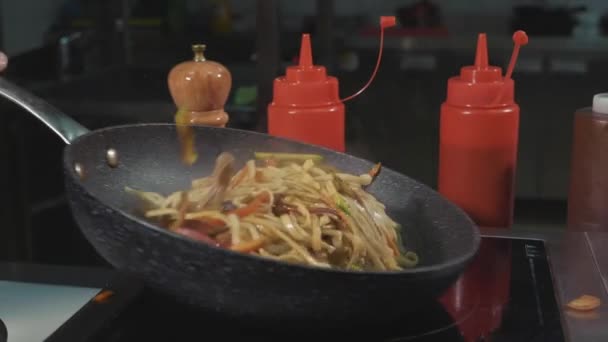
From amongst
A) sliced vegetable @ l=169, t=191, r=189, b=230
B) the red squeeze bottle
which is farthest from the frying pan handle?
the red squeeze bottle

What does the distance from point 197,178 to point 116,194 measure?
93 millimetres

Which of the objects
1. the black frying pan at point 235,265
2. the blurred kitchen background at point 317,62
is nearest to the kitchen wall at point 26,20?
the blurred kitchen background at point 317,62

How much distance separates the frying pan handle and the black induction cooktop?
0.14m

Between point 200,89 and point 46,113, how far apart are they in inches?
6.6

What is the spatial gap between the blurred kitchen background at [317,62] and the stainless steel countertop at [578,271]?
1.09 meters

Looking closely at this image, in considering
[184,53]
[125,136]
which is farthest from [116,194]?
[184,53]

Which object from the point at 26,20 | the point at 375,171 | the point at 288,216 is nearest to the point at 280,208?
the point at 288,216

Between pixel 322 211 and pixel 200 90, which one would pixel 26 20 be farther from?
pixel 322 211

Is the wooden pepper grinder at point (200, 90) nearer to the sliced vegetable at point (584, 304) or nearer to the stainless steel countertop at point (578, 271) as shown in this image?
the stainless steel countertop at point (578, 271)

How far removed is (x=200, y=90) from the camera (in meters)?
0.87

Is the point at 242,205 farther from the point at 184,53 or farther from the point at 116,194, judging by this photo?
the point at 184,53

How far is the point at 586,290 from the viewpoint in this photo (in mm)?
710

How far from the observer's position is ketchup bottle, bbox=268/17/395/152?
884 millimetres

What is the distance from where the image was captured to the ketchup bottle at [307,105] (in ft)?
2.90
